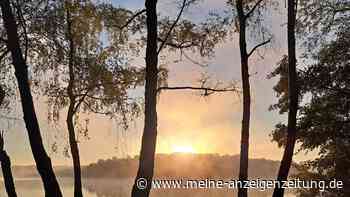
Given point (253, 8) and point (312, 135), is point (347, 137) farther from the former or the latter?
point (253, 8)

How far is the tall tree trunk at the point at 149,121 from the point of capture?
11.3m

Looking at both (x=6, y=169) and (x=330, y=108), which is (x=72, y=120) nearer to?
(x=6, y=169)

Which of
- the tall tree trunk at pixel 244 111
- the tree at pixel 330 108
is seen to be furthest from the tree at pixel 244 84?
the tree at pixel 330 108

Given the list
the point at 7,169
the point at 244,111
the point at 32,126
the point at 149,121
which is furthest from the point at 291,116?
the point at 7,169

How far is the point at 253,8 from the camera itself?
15750mm

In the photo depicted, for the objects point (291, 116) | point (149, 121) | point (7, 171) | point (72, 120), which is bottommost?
point (7, 171)

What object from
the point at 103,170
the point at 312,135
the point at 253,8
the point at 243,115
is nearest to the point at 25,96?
the point at 243,115

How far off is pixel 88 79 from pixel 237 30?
571 cm

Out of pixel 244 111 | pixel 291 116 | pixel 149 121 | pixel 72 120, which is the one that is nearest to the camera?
pixel 149 121

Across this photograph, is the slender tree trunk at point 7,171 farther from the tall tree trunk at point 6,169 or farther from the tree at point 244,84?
the tree at point 244,84

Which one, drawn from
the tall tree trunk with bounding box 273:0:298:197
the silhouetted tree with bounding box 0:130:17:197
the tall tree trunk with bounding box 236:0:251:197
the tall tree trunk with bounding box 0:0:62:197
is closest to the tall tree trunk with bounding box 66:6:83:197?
the silhouetted tree with bounding box 0:130:17:197

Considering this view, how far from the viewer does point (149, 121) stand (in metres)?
11.3

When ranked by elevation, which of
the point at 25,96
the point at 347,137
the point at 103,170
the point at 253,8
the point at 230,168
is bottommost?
the point at 103,170

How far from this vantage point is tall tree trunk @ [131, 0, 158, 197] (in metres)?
11.3
